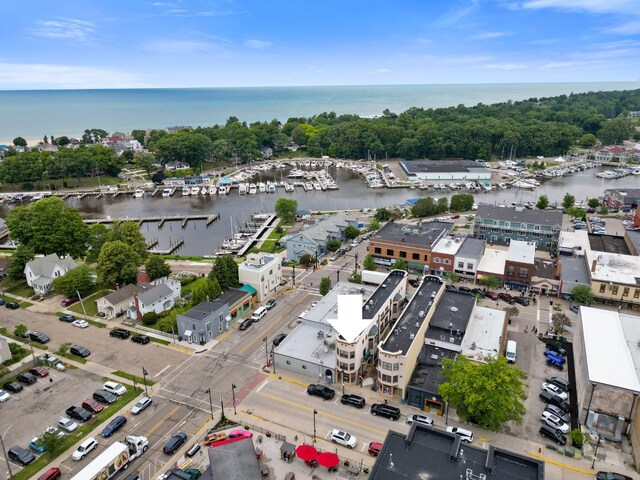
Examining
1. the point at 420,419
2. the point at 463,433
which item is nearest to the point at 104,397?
the point at 420,419

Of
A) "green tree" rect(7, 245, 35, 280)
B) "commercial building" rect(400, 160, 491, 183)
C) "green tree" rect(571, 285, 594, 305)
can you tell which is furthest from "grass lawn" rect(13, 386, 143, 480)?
"commercial building" rect(400, 160, 491, 183)

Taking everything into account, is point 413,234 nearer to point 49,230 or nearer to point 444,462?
point 444,462

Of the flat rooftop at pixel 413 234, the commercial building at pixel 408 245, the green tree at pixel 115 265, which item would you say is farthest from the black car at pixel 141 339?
the flat rooftop at pixel 413 234

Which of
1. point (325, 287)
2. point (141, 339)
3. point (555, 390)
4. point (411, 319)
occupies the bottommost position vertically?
point (555, 390)

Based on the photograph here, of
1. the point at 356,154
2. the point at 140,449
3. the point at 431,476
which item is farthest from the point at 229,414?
the point at 356,154

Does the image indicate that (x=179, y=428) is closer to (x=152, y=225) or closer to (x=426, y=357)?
(x=426, y=357)

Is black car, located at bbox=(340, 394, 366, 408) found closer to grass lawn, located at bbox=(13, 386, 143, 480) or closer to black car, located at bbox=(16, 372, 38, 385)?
grass lawn, located at bbox=(13, 386, 143, 480)
